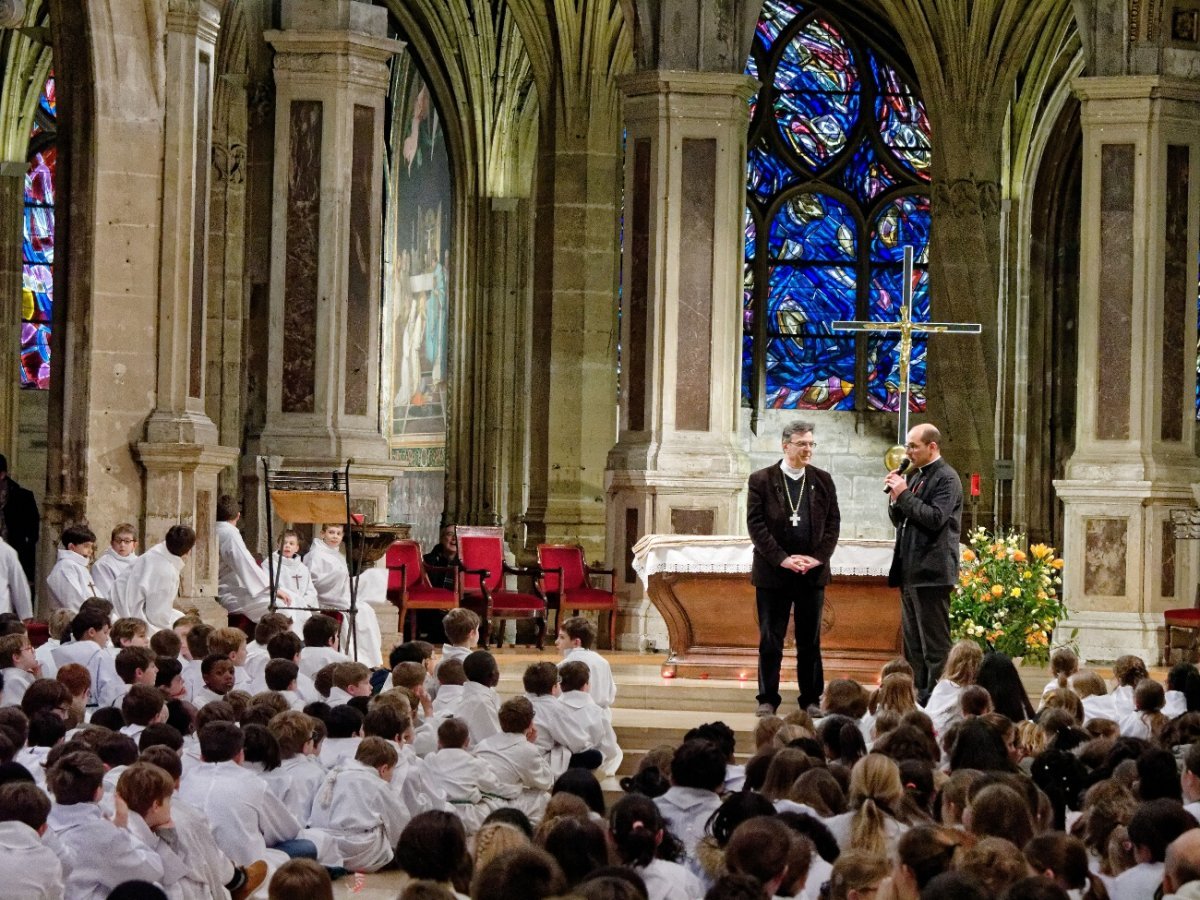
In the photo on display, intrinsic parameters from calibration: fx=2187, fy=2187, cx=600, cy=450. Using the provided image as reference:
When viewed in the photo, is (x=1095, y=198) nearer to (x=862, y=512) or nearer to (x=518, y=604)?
(x=518, y=604)

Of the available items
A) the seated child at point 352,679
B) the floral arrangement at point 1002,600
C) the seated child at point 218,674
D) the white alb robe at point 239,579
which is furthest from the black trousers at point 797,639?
the white alb robe at point 239,579

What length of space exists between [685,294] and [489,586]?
3.43 meters

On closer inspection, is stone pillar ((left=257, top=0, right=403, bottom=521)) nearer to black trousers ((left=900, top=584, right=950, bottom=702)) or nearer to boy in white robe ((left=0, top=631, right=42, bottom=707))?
black trousers ((left=900, top=584, right=950, bottom=702))

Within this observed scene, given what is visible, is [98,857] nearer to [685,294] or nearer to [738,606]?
[738,606]

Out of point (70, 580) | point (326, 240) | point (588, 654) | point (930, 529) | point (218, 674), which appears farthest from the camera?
point (326, 240)

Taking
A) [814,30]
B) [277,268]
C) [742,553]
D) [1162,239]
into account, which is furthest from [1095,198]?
[814,30]

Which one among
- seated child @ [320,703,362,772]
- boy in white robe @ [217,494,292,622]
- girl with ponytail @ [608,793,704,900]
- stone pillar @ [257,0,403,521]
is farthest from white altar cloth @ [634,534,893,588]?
girl with ponytail @ [608,793,704,900]

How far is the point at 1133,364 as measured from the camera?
56.9ft

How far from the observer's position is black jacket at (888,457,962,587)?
35.5 feet

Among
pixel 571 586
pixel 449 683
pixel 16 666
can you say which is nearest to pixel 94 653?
pixel 16 666

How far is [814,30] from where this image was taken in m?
28.5

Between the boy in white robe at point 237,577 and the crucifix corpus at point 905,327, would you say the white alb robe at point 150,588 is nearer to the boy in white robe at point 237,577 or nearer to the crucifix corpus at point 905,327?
the boy in white robe at point 237,577

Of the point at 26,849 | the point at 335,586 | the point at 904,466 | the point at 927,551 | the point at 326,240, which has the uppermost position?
the point at 326,240

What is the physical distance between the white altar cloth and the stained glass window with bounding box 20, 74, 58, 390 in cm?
1617
